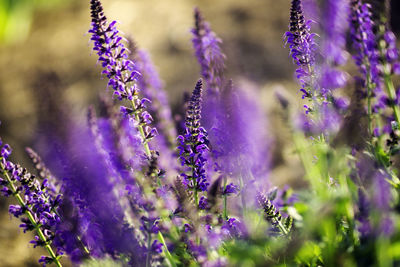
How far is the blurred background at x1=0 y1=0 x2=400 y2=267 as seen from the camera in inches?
233

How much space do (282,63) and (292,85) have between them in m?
0.62

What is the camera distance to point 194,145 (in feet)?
8.12

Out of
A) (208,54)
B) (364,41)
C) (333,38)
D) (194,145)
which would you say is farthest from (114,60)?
(364,41)

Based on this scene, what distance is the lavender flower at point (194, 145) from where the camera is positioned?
2412 millimetres

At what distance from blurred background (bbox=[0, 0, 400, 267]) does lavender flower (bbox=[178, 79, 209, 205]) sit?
2618 millimetres

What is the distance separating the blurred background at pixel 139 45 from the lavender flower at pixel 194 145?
262 centimetres

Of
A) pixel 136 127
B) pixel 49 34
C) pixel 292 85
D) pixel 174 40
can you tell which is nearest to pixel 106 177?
pixel 136 127

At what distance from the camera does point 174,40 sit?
8.36 meters

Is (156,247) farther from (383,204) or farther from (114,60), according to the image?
(383,204)

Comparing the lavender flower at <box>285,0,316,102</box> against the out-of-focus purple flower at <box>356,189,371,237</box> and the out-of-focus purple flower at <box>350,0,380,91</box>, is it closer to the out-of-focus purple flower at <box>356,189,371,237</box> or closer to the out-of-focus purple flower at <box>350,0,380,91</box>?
the out-of-focus purple flower at <box>350,0,380,91</box>

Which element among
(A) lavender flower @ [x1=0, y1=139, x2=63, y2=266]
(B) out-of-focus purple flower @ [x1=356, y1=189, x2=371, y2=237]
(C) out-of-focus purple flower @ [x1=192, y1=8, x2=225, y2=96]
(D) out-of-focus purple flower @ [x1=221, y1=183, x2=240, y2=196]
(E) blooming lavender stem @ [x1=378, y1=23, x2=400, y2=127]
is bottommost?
(B) out-of-focus purple flower @ [x1=356, y1=189, x2=371, y2=237]

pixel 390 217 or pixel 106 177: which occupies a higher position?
pixel 106 177

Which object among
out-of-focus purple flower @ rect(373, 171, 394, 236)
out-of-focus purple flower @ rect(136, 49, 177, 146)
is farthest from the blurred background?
out-of-focus purple flower @ rect(373, 171, 394, 236)

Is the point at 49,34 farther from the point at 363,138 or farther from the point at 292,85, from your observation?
the point at 363,138
